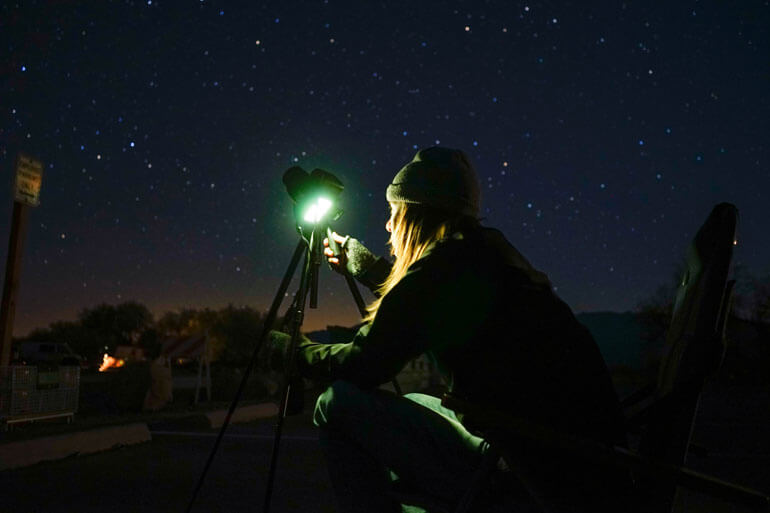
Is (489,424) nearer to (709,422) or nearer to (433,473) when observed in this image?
(433,473)

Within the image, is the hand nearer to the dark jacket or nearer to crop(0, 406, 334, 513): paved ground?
the dark jacket

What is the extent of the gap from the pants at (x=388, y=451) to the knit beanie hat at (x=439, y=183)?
674mm

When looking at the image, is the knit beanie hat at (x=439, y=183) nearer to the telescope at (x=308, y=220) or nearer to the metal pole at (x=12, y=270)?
the telescope at (x=308, y=220)

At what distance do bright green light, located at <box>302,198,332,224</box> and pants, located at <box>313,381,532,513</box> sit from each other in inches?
46.2

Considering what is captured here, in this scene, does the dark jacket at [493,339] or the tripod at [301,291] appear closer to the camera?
the dark jacket at [493,339]

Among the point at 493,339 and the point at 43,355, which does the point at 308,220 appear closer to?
the point at 493,339

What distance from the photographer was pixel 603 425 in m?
1.89

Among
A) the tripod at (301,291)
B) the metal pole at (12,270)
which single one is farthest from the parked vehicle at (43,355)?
the tripod at (301,291)

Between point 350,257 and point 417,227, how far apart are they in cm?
98

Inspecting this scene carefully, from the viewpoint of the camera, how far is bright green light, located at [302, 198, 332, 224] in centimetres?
316

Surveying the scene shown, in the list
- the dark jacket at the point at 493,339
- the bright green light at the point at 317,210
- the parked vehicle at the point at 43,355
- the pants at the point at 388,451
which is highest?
the bright green light at the point at 317,210

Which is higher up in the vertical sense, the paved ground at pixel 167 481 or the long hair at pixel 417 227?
the long hair at pixel 417 227

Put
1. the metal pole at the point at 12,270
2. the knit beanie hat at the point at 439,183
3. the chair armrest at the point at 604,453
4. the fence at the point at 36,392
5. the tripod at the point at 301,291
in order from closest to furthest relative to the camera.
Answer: the chair armrest at the point at 604,453 < the knit beanie hat at the point at 439,183 < the tripod at the point at 301,291 < the fence at the point at 36,392 < the metal pole at the point at 12,270

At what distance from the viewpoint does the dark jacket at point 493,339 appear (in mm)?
1876
